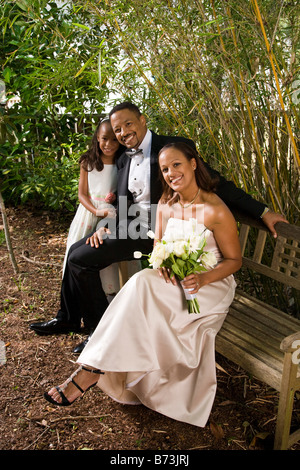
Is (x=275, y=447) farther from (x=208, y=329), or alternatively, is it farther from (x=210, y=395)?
(x=208, y=329)

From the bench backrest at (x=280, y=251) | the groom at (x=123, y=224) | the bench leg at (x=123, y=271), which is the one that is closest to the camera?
the bench backrest at (x=280, y=251)

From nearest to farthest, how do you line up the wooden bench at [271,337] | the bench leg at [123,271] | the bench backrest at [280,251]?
the wooden bench at [271,337] < the bench backrest at [280,251] < the bench leg at [123,271]

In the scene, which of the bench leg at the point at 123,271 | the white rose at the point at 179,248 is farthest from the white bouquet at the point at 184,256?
the bench leg at the point at 123,271

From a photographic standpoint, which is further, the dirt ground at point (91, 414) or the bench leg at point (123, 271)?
the bench leg at point (123, 271)

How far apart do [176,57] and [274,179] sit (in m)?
0.98

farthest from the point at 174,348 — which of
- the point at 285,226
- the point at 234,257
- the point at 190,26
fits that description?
the point at 190,26

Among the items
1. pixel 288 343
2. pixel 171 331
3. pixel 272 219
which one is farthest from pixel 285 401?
pixel 272 219

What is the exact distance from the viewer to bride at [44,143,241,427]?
83.2 inches

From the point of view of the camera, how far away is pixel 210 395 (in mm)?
2148

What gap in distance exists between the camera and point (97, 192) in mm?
3084

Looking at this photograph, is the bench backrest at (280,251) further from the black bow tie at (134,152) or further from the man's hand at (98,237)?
the man's hand at (98,237)

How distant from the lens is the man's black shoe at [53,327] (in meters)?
3.05

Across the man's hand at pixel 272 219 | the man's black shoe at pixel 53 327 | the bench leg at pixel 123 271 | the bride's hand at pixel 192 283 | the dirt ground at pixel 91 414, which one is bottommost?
the dirt ground at pixel 91 414

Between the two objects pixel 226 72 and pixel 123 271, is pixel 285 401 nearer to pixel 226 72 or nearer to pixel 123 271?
pixel 123 271
